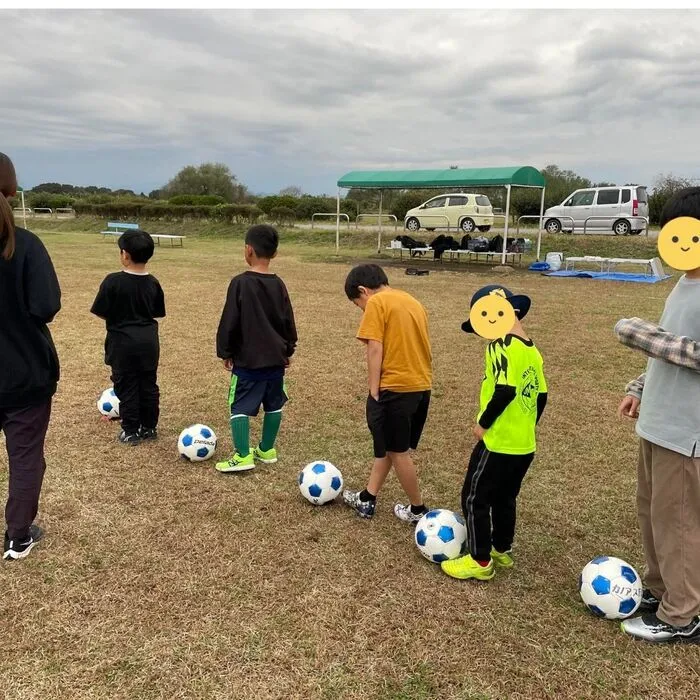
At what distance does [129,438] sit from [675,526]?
365cm

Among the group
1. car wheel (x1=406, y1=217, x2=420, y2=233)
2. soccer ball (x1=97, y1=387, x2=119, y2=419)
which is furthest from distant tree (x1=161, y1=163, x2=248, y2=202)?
soccer ball (x1=97, y1=387, x2=119, y2=419)

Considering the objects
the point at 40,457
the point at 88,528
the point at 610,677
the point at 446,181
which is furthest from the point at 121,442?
the point at 446,181

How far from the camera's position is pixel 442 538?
9.92 ft

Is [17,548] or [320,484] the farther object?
[320,484]

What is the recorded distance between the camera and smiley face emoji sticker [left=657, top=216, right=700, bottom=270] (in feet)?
7.04

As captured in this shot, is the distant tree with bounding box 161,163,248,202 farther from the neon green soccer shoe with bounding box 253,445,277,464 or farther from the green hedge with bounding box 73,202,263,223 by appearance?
the neon green soccer shoe with bounding box 253,445,277,464

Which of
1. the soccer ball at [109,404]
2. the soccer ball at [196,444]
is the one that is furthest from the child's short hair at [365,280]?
the soccer ball at [109,404]

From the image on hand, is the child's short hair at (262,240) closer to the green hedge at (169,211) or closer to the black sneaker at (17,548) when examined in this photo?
the black sneaker at (17,548)

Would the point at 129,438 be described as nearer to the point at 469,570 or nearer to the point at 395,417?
the point at 395,417

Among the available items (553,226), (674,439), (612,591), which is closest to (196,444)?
(612,591)

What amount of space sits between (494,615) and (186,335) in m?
6.17

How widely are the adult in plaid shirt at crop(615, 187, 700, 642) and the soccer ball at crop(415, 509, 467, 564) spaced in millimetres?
801

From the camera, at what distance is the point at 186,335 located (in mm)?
7992

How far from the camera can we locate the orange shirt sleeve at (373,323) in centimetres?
309
